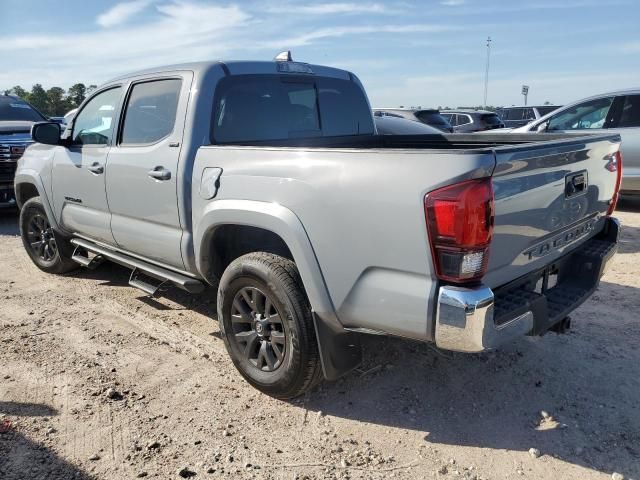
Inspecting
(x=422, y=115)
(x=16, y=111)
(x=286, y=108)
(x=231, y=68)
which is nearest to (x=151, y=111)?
(x=231, y=68)

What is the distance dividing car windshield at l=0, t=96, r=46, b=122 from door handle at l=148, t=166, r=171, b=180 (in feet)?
25.0

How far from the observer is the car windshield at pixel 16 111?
991cm

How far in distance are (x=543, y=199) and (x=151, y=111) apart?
280 cm

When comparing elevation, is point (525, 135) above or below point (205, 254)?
above

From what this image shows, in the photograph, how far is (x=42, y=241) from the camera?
583 centimetres

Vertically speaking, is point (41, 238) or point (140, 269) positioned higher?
point (140, 269)

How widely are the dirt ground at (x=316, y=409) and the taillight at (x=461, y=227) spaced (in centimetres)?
103

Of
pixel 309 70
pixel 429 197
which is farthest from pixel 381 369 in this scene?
pixel 309 70

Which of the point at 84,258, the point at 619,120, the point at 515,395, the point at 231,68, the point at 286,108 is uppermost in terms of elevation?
the point at 231,68

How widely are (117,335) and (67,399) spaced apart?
948 mm

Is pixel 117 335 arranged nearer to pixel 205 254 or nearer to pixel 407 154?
pixel 205 254

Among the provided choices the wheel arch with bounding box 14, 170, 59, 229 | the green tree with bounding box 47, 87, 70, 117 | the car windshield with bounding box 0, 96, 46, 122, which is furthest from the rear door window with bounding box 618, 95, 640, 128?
the green tree with bounding box 47, 87, 70, 117

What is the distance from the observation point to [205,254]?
3531 mm

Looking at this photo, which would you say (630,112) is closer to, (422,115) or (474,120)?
(422,115)
